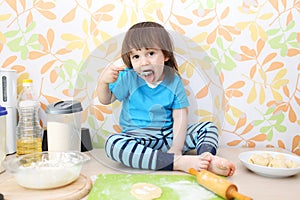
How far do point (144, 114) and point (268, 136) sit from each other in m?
0.49

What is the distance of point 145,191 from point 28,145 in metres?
0.47

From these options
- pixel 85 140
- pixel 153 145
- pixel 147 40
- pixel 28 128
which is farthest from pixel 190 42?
pixel 28 128

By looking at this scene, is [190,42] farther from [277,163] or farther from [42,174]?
[42,174]

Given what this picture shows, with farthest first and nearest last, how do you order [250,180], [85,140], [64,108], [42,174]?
[85,140]
[64,108]
[250,180]
[42,174]

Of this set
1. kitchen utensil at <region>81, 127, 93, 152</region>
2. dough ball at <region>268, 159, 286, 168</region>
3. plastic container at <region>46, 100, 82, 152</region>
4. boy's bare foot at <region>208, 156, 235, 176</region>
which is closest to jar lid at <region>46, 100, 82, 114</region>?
plastic container at <region>46, 100, 82, 152</region>

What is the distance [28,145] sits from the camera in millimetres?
1036

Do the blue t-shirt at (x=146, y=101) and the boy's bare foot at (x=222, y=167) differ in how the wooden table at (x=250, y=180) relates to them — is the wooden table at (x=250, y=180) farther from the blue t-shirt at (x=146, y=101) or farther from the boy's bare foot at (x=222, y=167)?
the blue t-shirt at (x=146, y=101)

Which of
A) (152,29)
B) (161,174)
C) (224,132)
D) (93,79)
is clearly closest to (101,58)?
(93,79)

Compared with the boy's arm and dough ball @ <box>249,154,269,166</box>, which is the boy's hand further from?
dough ball @ <box>249,154,269,166</box>

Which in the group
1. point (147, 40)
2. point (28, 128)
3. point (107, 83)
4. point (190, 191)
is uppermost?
point (147, 40)

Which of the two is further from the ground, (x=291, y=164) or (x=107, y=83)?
(x=107, y=83)

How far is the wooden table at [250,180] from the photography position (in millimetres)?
768

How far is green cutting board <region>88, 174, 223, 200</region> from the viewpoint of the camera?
0.74 metres

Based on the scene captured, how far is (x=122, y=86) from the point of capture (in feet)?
3.37
